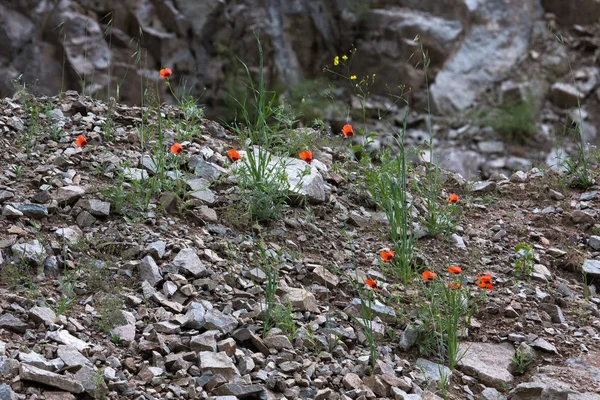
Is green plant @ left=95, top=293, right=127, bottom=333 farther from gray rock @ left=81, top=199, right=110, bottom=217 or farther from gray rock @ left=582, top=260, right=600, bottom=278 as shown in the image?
gray rock @ left=582, top=260, right=600, bottom=278

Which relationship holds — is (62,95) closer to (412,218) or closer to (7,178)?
(7,178)

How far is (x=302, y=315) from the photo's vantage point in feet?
9.18

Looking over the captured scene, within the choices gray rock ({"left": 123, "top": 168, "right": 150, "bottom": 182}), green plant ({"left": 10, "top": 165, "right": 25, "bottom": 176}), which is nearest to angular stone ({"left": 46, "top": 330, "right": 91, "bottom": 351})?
gray rock ({"left": 123, "top": 168, "right": 150, "bottom": 182})

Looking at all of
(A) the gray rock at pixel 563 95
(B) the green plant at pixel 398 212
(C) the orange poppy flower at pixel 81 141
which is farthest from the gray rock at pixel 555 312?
(A) the gray rock at pixel 563 95

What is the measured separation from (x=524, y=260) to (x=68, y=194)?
2.19 meters

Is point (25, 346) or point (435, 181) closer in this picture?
point (25, 346)

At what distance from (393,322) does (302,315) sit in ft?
1.29

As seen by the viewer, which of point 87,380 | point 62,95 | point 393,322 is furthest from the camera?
point 62,95

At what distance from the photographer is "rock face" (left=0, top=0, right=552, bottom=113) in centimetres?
969

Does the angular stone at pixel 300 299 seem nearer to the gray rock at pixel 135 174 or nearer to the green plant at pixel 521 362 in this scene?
the green plant at pixel 521 362

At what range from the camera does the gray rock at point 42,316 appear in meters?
2.44

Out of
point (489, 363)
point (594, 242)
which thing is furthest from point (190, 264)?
point (594, 242)

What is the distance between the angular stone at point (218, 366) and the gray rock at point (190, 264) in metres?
0.54

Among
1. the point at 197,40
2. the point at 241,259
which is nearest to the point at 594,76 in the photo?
the point at 197,40
